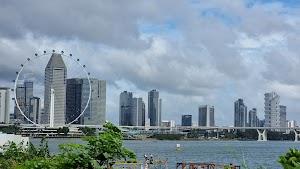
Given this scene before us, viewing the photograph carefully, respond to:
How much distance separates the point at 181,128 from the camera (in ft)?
560

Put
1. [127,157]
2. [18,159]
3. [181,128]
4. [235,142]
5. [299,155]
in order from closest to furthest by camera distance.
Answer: [299,155], [127,157], [18,159], [181,128], [235,142]

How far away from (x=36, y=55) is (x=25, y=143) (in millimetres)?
68220

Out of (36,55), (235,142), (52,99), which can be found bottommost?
(235,142)

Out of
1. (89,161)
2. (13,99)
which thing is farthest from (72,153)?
(13,99)

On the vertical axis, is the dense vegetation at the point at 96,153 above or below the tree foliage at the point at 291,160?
below

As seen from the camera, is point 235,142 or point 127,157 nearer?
point 127,157

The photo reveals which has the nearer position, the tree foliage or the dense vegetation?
the tree foliage

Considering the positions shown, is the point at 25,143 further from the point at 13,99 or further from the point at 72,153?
the point at 13,99

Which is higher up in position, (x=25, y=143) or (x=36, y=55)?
(x=36, y=55)

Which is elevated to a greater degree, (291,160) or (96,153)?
(291,160)

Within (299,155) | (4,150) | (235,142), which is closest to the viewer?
(299,155)

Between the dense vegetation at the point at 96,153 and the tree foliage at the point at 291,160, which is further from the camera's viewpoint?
the dense vegetation at the point at 96,153

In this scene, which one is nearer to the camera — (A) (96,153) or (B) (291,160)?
(B) (291,160)

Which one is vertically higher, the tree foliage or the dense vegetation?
the tree foliage
